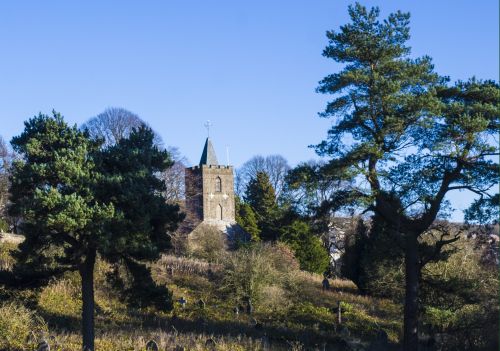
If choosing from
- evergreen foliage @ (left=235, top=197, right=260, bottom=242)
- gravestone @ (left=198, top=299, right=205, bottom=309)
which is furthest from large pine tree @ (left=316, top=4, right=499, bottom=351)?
evergreen foliage @ (left=235, top=197, right=260, bottom=242)

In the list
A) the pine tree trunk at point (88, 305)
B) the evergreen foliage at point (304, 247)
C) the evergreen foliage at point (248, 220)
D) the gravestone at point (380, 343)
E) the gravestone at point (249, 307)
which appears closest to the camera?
the pine tree trunk at point (88, 305)

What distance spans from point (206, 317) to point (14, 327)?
37.8 feet

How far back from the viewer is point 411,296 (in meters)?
17.4

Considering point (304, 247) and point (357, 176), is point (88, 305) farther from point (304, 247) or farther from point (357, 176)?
point (304, 247)

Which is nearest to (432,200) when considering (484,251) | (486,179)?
(486,179)

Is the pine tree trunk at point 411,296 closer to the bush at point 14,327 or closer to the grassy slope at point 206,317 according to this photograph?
the grassy slope at point 206,317

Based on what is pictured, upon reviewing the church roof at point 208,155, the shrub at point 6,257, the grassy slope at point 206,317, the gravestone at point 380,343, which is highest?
the church roof at point 208,155

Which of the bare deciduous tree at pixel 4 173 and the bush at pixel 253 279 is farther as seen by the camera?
the bare deciduous tree at pixel 4 173

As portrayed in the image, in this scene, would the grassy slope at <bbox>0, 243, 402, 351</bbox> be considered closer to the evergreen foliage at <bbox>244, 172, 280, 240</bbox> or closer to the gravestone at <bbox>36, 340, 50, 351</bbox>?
the gravestone at <bbox>36, 340, 50, 351</bbox>

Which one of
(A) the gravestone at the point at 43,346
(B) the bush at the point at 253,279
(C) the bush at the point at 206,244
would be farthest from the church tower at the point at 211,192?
(A) the gravestone at the point at 43,346

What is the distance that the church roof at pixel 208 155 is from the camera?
63969 millimetres

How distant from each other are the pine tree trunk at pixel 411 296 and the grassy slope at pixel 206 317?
3.07 m

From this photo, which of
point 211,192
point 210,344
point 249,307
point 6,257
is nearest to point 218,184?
point 211,192

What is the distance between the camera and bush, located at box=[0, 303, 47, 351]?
14.6m
